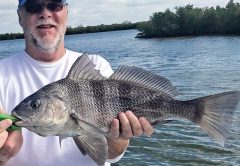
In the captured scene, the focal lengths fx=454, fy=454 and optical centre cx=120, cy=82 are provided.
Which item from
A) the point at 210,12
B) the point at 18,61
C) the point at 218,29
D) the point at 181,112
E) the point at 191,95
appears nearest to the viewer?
the point at 181,112

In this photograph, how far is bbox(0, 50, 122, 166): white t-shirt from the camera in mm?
3721

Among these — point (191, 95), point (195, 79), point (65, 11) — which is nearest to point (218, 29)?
point (195, 79)

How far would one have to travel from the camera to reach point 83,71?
11.4ft

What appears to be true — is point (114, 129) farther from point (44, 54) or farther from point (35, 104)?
point (44, 54)

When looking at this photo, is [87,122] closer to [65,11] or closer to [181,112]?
[181,112]

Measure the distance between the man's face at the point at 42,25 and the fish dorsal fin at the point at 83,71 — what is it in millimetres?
547

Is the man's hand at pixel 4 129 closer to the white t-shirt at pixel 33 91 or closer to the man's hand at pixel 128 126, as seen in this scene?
the white t-shirt at pixel 33 91

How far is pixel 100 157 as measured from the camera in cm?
345

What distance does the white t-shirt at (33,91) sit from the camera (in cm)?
372

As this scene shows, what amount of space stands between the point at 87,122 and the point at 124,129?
345 millimetres

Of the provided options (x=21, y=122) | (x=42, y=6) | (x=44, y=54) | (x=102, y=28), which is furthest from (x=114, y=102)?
(x=102, y=28)

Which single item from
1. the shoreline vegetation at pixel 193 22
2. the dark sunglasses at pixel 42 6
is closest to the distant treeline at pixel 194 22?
the shoreline vegetation at pixel 193 22

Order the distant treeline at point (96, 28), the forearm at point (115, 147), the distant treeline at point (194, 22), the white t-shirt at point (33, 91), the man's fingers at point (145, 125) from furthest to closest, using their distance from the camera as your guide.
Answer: the distant treeline at point (96, 28) < the distant treeline at point (194, 22) < the forearm at point (115, 147) < the white t-shirt at point (33, 91) < the man's fingers at point (145, 125)

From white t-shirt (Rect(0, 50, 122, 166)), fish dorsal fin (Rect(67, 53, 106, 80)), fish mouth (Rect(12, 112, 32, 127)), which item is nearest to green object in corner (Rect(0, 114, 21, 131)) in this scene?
fish mouth (Rect(12, 112, 32, 127))
